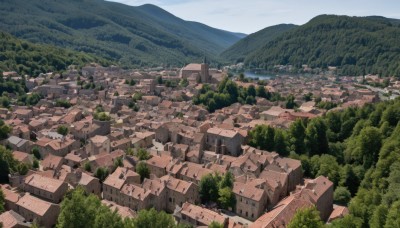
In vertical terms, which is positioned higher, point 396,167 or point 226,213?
point 396,167

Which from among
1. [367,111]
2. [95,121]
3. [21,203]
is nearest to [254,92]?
[367,111]

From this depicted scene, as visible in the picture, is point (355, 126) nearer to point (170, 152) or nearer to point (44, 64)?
point (170, 152)

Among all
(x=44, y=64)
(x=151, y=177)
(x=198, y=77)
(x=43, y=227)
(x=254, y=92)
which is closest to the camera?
(x=43, y=227)

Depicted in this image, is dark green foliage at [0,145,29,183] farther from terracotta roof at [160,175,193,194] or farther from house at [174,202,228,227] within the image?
house at [174,202,228,227]

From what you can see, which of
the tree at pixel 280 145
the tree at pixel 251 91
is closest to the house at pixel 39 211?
the tree at pixel 280 145

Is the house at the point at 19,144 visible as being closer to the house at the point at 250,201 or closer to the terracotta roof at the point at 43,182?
the terracotta roof at the point at 43,182

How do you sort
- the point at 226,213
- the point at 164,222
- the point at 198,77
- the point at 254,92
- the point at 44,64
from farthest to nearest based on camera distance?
the point at 44,64
the point at 198,77
the point at 254,92
the point at 226,213
the point at 164,222


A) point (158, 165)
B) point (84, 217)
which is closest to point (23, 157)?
point (158, 165)
